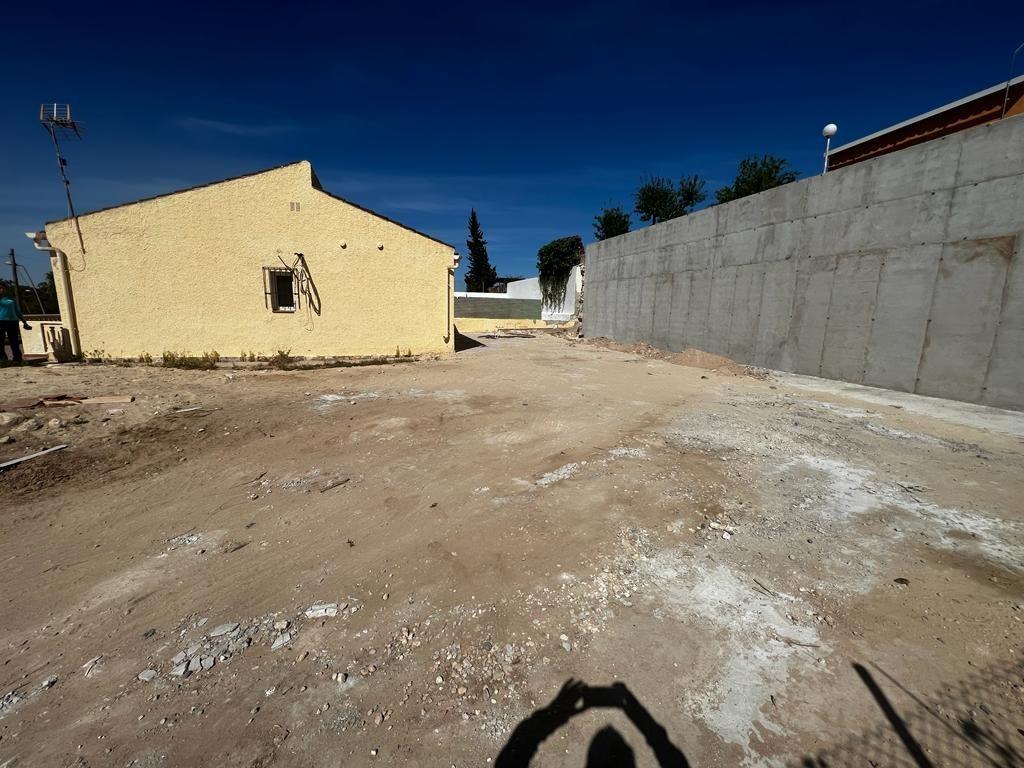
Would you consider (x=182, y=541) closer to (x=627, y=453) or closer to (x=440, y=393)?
(x=627, y=453)

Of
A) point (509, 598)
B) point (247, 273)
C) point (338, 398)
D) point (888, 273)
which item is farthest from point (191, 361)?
point (888, 273)

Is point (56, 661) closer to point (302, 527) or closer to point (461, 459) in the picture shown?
point (302, 527)

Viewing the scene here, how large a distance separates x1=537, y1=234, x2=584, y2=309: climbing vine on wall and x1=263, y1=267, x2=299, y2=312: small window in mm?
23592

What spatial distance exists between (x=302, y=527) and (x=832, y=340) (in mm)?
10401

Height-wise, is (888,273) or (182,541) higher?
(888,273)

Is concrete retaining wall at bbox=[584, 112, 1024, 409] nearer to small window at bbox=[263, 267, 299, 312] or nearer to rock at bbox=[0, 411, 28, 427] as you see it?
small window at bbox=[263, 267, 299, 312]

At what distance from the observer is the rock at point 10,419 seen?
15.9ft

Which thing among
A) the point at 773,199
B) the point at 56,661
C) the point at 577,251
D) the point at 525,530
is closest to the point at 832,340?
the point at 773,199

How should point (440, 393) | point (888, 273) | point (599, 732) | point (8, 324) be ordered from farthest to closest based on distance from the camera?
point (8, 324) → point (888, 273) → point (440, 393) → point (599, 732)

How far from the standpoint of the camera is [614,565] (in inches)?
103

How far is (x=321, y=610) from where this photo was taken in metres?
2.29

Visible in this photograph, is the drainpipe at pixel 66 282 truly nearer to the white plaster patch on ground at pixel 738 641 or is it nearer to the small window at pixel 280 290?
the small window at pixel 280 290

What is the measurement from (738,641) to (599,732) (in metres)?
0.90

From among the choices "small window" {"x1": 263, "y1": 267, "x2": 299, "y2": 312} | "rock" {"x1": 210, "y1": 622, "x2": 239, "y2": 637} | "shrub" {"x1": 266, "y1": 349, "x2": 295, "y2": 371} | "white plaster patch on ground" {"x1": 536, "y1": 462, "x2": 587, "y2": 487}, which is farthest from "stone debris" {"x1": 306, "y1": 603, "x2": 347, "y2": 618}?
"small window" {"x1": 263, "y1": 267, "x2": 299, "y2": 312}
